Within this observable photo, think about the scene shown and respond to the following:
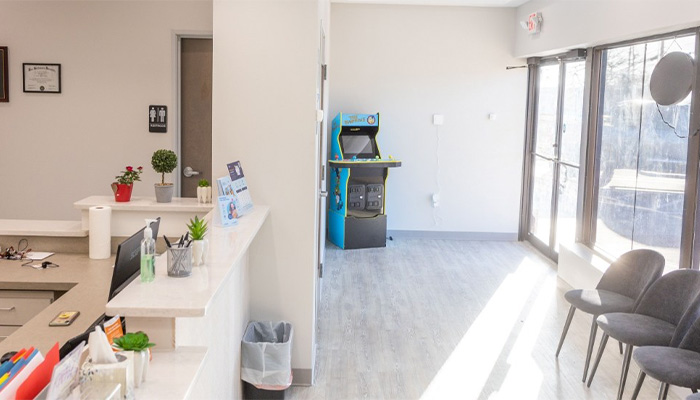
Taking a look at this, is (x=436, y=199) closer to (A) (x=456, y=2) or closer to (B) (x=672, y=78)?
(A) (x=456, y=2)

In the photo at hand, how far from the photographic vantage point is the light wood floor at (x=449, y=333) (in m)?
3.98

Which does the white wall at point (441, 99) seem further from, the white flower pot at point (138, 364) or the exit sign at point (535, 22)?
the white flower pot at point (138, 364)

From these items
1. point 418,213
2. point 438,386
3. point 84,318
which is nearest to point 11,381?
point 84,318

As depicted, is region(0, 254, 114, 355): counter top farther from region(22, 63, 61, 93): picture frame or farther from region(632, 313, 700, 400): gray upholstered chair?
region(632, 313, 700, 400): gray upholstered chair

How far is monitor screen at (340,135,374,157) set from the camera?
25.6 feet

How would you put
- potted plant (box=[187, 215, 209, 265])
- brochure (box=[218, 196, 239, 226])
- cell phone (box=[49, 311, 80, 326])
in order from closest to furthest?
potted plant (box=[187, 215, 209, 265]) < cell phone (box=[49, 311, 80, 326]) < brochure (box=[218, 196, 239, 226])

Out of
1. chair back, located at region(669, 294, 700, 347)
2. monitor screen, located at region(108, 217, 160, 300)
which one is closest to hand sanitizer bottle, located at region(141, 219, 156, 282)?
monitor screen, located at region(108, 217, 160, 300)

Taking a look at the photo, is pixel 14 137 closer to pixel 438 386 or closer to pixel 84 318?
pixel 84 318

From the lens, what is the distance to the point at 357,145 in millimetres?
7824

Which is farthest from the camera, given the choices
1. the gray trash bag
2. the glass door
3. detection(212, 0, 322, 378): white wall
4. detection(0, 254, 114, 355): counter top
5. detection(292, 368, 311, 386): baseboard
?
the glass door

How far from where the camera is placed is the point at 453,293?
19.5ft

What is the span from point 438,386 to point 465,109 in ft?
15.3

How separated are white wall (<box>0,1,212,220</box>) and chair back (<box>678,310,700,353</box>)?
410cm

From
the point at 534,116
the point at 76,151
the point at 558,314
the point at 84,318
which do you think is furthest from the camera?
the point at 534,116
